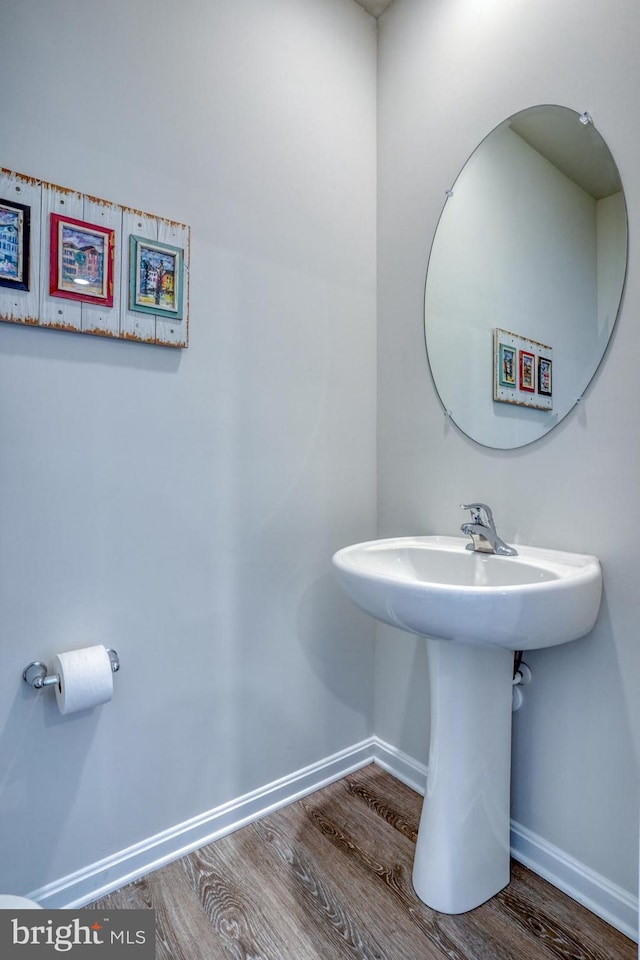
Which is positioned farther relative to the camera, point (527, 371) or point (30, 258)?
point (527, 371)

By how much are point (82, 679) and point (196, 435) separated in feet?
2.10

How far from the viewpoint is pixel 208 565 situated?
1426 mm

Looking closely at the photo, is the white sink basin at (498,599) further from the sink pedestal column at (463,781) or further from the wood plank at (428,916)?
the wood plank at (428,916)

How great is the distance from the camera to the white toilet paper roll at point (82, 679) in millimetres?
1093

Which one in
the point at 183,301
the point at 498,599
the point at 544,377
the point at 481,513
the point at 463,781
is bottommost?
the point at 463,781

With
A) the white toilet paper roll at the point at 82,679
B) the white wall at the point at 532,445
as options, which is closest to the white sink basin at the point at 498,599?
the white wall at the point at 532,445

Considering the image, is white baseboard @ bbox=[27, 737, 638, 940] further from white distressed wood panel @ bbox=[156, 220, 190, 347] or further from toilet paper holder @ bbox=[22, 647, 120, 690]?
white distressed wood panel @ bbox=[156, 220, 190, 347]

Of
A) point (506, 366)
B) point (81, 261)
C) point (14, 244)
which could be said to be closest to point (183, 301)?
point (81, 261)

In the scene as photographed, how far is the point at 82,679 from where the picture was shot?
43.6 inches

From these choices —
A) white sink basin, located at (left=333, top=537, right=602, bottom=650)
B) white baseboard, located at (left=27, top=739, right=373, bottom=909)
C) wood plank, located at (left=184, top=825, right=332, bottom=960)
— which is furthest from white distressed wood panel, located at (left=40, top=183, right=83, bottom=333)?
wood plank, located at (left=184, top=825, right=332, bottom=960)

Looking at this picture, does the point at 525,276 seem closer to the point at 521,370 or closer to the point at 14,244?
the point at 521,370

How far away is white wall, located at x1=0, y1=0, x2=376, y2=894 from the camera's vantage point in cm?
115

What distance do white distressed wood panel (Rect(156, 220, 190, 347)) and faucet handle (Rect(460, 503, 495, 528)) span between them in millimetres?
859

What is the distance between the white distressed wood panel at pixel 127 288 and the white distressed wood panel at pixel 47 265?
10 cm
